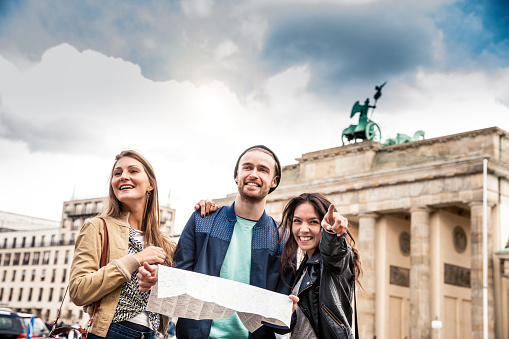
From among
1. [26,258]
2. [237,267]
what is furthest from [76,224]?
[237,267]

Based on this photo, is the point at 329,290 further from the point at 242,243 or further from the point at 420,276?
the point at 420,276

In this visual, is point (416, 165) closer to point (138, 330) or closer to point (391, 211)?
point (391, 211)

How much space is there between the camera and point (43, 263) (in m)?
83.8

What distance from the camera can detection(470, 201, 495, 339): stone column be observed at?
30.3 metres

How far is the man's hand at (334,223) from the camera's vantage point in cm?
393

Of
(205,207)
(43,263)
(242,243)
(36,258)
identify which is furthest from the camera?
(36,258)

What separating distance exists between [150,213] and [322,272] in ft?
4.29

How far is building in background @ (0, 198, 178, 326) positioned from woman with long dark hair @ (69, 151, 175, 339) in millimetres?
75035

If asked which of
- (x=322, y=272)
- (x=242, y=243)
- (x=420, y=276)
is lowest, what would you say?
(x=322, y=272)

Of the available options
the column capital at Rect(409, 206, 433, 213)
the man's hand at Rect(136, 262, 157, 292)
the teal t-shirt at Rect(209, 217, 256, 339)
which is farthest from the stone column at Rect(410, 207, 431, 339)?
the man's hand at Rect(136, 262, 157, 292)

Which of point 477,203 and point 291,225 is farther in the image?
point 477,203

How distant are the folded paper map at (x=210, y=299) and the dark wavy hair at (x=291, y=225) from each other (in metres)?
0.62

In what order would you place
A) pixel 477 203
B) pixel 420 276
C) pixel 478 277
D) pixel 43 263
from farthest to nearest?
pixel 43 263
pixel 420 276
pixel 477 203
pixel 478 277

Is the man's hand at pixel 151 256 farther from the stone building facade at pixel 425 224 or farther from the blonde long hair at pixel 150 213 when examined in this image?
the stone building facade at pixel 425 224
